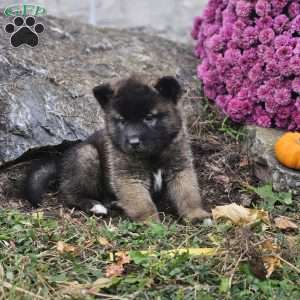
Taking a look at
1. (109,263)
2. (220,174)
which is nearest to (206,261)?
(109,263)

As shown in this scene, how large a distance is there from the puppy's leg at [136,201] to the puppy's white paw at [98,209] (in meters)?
0.16

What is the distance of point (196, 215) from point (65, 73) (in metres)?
2.41

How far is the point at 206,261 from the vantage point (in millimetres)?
4672

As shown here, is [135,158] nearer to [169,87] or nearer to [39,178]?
[169,87]

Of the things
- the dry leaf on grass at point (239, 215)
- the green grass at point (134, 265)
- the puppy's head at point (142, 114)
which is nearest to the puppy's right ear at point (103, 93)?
the puppy's head at point (142, 114)

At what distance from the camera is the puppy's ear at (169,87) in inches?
227

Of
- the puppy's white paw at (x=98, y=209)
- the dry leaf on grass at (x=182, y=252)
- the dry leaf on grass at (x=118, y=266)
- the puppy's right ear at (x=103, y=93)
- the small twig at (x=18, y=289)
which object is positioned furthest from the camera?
the puppy's white paw at (x=98, y=209)

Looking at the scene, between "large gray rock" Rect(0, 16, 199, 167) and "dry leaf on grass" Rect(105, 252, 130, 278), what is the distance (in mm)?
2092

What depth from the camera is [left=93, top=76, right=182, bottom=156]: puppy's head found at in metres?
5.65

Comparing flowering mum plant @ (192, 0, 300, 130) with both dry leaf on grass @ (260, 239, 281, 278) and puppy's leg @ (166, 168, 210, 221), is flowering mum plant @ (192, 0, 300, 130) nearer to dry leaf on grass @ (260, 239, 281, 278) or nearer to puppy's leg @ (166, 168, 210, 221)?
puppy's leg @ (166, 168, 210, 221)

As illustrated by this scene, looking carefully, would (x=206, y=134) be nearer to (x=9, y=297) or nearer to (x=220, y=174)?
(x=220, y=174)

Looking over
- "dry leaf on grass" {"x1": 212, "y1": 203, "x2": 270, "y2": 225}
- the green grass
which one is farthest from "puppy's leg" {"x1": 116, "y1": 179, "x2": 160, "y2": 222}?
"dry leaf on grass" {"x1": 212, "y1": 203, "x2": 270, "y2": 225}

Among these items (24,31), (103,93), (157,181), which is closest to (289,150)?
(157,181)

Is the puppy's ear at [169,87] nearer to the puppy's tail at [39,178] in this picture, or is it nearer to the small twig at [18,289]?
the puppy's tail at [39,178]
